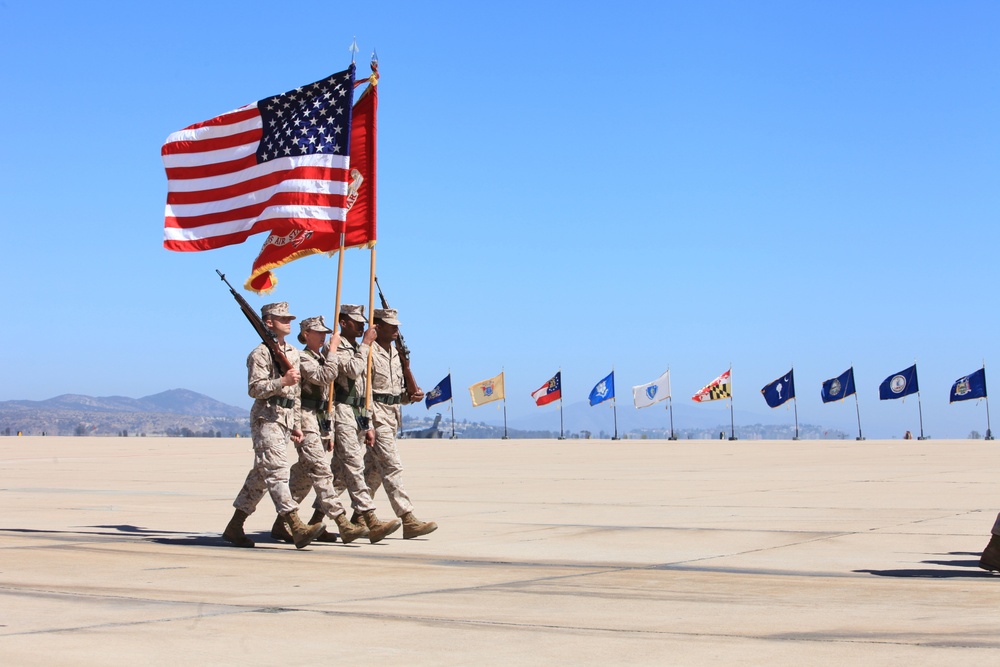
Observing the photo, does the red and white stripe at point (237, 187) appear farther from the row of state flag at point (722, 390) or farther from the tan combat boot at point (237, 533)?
the row of state flag at point (722, 390)

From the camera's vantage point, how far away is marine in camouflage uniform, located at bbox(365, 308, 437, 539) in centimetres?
1195

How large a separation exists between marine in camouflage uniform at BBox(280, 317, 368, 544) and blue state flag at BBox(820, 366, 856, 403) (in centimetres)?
5352

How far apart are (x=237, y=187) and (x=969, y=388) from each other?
166 ft

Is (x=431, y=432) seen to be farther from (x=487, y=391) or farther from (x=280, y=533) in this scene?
(x=280, y=533)

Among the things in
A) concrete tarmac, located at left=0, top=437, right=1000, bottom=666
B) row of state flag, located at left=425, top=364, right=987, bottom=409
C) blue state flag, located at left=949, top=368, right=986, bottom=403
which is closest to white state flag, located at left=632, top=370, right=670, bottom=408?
row of state flag, located at left=425, top=364, right=987, bottom=409

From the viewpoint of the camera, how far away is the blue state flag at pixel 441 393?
6819 cm

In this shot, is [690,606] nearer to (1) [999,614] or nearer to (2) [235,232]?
(1) [999,614]

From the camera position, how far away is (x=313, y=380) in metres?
11.6

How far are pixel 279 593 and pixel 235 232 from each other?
6.12 m

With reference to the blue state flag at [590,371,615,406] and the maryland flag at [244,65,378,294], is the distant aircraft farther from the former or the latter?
the maryland flag at [244,65,378,294]

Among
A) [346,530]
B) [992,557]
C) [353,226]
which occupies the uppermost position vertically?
[353,226]

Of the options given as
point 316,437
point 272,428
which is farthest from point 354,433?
point 272,428

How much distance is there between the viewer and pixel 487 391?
68500 mm

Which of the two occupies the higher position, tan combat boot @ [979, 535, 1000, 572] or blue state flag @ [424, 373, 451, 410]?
blue state flag @ [424, 373, 451, 410]
